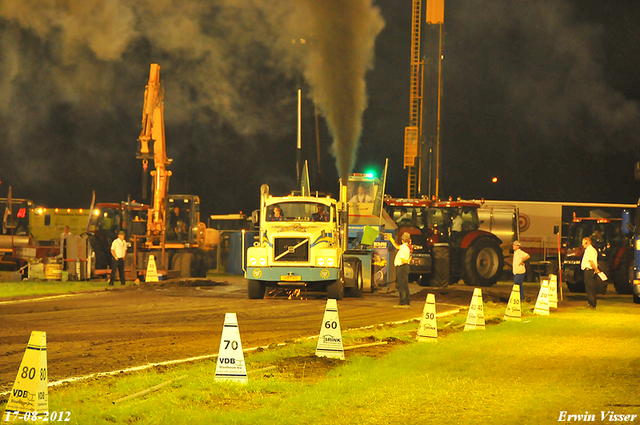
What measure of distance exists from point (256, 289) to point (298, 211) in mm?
2462

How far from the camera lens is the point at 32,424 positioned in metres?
6.65

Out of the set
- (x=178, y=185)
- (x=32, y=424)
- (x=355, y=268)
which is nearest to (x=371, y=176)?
(x=355, y=268)

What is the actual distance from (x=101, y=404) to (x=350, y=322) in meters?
9.53

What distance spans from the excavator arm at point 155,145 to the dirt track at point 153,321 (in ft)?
17.6

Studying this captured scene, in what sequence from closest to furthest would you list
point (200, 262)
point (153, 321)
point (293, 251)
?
point (153, 321) → point (293, 251) → point (200, 262)

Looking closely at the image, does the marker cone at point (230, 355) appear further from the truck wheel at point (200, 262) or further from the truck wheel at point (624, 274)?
the truck wheel at point (200, 262)

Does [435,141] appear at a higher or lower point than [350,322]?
higher

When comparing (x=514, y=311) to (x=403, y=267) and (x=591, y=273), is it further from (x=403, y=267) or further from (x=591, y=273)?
(x=591, y=273)

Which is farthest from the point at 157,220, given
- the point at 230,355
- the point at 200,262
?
the point at 230,355

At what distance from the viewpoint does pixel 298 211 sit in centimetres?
2306

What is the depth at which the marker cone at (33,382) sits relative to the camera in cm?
661

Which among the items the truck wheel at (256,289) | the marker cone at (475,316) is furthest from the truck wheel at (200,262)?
the marker cone at (475,316)

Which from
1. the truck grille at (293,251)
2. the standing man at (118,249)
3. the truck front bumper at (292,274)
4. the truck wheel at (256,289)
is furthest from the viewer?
the standing man at (118,249)

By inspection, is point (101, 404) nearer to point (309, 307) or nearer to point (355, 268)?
point (309, 307)
